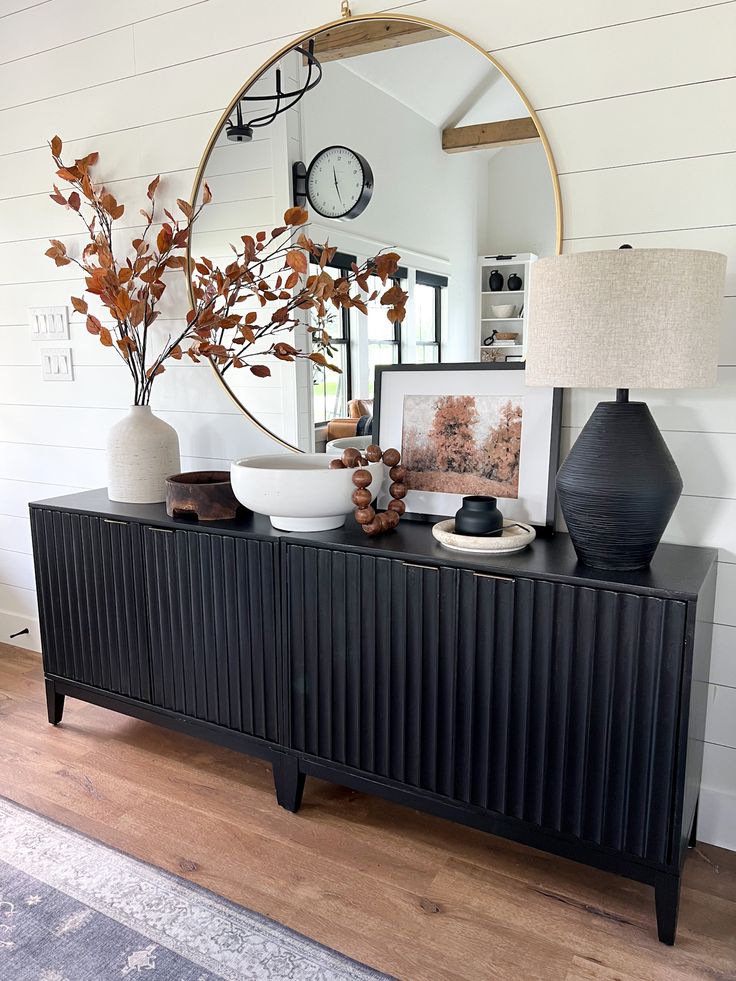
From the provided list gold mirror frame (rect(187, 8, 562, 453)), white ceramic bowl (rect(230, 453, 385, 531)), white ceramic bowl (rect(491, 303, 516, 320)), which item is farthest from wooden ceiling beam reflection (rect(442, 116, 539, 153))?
white ceramic bowl (rect(230, 453, 385, 531))

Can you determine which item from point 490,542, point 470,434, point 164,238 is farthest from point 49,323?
point 490,542

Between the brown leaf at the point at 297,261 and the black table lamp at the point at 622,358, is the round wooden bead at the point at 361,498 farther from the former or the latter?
the brown leaf at the point at 297,261

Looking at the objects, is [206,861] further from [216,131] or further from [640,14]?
[640,14]

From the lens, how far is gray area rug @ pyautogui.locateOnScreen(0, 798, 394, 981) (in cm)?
150

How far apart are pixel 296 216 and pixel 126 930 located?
6.00 ft

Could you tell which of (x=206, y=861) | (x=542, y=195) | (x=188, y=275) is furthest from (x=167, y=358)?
(x=206, y=861)

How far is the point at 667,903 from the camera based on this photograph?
5.05 feet

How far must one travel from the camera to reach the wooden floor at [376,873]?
1.53 metres

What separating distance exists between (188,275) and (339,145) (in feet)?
A: 2.15

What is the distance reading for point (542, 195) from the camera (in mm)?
1819

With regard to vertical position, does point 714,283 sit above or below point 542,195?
below

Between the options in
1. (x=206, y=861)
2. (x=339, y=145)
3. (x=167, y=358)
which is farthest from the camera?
(x=167, y=358)

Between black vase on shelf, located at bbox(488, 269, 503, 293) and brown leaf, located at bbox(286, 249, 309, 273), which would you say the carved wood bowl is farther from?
black vase on shelf, located at bbox(488, 269, 503, 293)

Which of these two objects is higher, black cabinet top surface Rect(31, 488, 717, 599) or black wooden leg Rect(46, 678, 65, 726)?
black cabinet top surface Rect(31, 488, 717, 599)
